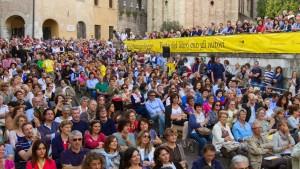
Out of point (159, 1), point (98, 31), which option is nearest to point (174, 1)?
point (159, 1)

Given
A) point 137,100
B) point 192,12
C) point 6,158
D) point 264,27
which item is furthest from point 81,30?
point 6,158

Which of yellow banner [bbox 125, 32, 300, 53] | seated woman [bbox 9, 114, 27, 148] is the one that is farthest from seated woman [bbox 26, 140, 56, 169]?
yellow banner [bbox 125, 32, 300, 53]

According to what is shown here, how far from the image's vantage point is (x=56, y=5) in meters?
43.8

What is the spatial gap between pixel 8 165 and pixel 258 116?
19.5ft

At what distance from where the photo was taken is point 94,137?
8.64 metres

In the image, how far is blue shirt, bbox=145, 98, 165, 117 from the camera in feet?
41.7

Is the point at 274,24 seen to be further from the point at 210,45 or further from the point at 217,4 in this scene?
the point at 217,4

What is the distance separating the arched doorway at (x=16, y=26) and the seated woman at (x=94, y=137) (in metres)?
35.1

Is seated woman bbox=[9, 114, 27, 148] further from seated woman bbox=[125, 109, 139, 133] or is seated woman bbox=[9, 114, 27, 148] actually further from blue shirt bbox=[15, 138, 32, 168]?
seated woman bbox=[125, 109, 139, 133]

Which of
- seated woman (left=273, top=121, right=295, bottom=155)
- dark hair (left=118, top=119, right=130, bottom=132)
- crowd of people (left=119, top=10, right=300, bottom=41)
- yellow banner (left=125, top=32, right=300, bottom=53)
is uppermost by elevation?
crowd of people (left=119, top=10, right=300, bottom=41)

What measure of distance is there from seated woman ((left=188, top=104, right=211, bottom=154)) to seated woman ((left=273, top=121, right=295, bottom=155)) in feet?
5.34

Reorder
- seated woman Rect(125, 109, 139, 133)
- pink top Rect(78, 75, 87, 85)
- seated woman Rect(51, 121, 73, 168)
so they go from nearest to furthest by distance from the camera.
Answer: seated woman Rect(51, 121, 73, 168) → seated woman Rect(125, 109, 139, 133) → pink top Rect(78, 75, 87, 85)

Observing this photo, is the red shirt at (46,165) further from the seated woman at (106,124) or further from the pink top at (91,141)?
the seated woman at (106,124)

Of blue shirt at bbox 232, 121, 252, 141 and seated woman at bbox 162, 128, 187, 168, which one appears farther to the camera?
blue shirt at bbox 232, 121, 252, 141
